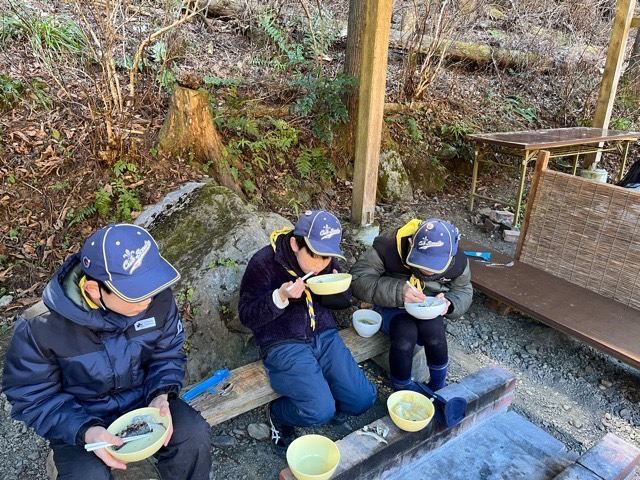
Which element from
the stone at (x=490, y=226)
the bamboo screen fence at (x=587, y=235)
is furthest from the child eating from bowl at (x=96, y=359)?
the stone at (x=490, y=226)

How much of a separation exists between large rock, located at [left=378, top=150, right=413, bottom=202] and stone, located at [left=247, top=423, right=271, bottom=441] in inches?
148

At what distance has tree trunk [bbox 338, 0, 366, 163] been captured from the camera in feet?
18.6

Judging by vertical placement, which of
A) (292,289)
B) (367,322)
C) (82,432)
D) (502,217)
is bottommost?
(502,217)

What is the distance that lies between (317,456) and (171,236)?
2151 millimetres

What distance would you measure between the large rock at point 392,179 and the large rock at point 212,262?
2502 mm

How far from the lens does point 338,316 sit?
381 cm

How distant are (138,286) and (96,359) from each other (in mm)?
424

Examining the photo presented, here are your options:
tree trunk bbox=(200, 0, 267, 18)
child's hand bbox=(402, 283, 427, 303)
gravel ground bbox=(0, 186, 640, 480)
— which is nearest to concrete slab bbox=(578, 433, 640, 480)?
gravel ground bbox=(0, 186, 640, 480)

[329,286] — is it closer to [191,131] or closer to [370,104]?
[370,104]

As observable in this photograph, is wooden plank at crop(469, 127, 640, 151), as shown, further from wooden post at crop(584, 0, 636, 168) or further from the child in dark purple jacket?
the child in dark purple jacket

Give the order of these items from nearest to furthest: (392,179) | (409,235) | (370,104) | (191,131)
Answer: (409,235), (370,104), (191,131), (392,179)

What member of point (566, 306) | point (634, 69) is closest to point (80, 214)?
point (566, 306)

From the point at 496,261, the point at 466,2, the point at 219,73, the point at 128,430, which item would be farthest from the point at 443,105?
the point at 128,430

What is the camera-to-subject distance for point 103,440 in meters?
1.85
